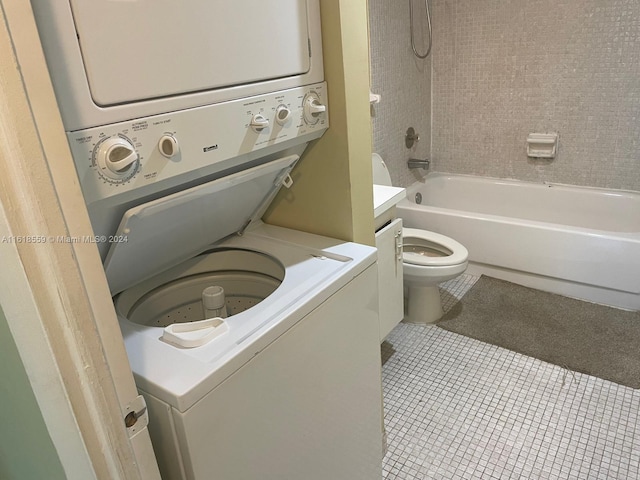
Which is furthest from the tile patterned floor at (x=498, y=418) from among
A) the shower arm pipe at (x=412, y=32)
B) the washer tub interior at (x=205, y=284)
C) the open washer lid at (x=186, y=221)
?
the shower arm pipe at (x=412, y=32)

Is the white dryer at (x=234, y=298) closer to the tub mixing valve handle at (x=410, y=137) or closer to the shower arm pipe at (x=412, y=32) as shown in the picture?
the tub mixing valve handle at (x=410, y=137)

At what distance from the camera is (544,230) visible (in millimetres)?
2574

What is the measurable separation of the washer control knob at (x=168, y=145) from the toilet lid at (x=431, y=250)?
1581mm

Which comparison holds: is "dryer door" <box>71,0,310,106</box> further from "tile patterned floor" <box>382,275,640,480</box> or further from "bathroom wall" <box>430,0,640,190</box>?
"bathroom wall" <box>430,0,640,190</box>

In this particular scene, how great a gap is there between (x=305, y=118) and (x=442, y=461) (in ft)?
4.22

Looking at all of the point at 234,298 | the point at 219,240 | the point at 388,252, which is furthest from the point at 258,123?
the point at 388,252

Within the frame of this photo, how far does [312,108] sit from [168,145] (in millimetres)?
421

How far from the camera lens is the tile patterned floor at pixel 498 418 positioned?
5.53ft

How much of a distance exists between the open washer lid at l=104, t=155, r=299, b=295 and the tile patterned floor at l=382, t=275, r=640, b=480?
1.04 meters

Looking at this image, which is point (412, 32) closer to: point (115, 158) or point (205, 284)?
point (205, 284)

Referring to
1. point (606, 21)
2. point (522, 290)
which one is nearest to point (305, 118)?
point (522, 290)

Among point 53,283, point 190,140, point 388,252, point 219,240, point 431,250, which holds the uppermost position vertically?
point 190,140

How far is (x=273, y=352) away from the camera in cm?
98

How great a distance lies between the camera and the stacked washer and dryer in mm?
792
